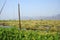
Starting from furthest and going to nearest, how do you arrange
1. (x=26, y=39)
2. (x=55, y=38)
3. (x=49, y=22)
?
(x=49, y=22) < (x=26, y=39) < (x=55, y=38)

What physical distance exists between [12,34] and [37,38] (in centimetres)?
114

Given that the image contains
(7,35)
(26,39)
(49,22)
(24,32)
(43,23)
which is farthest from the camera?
(43,23)

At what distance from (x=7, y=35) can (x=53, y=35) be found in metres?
1.78

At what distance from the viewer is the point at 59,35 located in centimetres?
370

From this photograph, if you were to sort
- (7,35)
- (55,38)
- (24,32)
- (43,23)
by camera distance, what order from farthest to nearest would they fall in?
1. (43,23)
2. (7,35)
3. (24,32)
4. (55,38)

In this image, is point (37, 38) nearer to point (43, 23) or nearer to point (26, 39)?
point (26, 39)

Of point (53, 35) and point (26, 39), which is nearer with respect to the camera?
point (53, 35)

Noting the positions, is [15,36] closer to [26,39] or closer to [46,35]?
[26,39]

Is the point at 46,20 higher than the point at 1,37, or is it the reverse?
the point at 46,20

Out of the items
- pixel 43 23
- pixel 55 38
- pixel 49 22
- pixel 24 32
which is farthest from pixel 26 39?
pixel 43 23

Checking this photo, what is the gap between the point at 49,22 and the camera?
20.8ft

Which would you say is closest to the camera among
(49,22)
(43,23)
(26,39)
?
(26,39)

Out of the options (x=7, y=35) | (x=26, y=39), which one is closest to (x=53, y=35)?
(x=26, y=39)

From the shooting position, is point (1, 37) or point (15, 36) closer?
point (15, 36)
